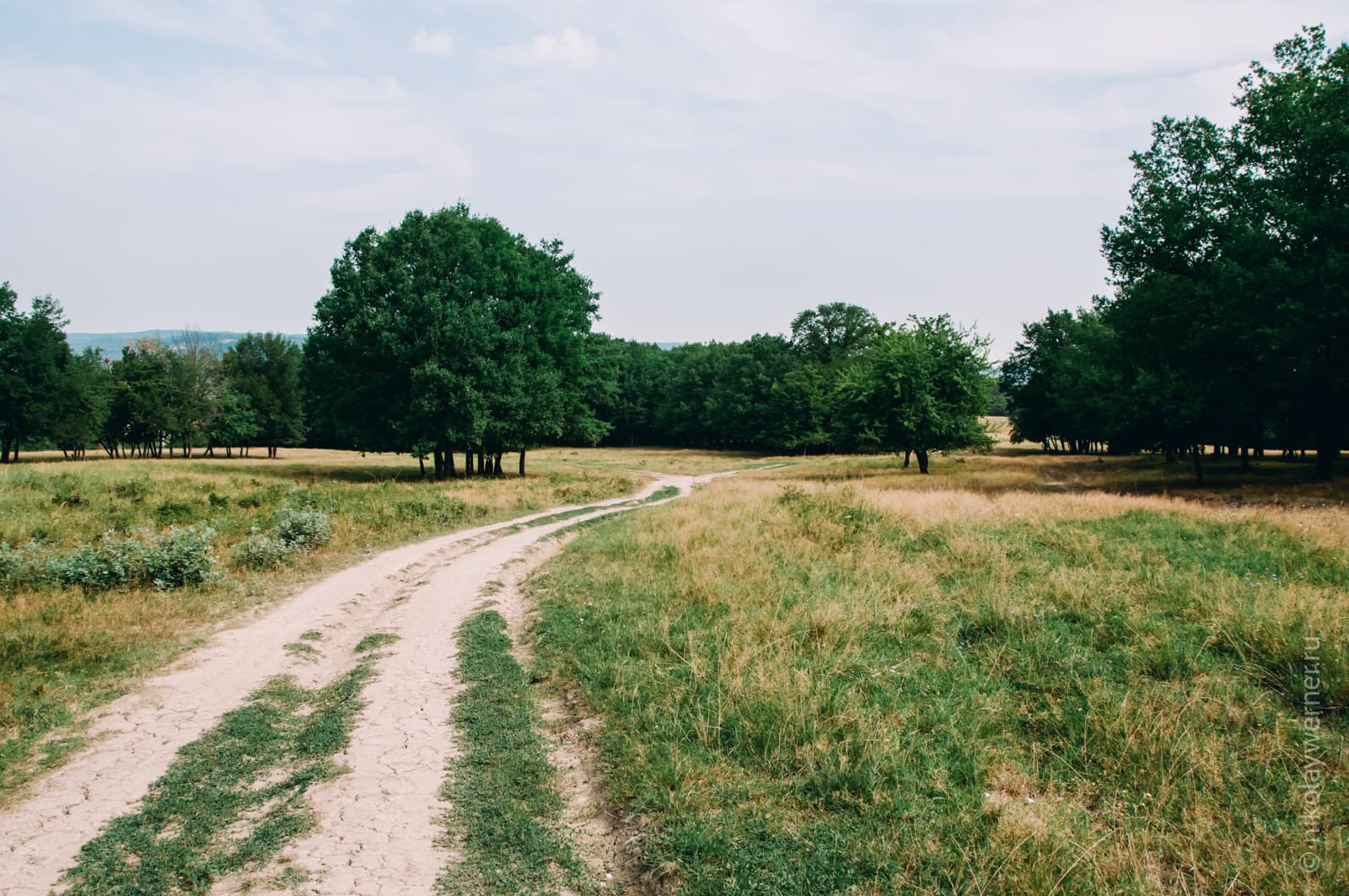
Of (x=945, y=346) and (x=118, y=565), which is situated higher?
(x=945, y=346)

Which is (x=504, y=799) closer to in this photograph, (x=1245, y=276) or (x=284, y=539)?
(x=284, y=539)

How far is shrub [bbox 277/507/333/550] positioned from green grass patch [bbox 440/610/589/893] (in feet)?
30.7

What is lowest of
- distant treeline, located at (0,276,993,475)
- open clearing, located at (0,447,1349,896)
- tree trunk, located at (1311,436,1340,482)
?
open clearing, located at (0,447,1349,896)

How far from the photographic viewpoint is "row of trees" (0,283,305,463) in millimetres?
48438

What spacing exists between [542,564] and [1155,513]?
51.5ft

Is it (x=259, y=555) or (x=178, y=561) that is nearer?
(x=178, y=561)

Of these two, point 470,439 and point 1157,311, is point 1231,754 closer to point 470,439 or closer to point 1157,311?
point 1157,311

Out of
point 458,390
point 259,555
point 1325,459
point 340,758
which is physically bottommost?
point 340,758

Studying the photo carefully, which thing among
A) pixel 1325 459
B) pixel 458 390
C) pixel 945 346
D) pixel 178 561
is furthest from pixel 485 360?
pixel 1325 459

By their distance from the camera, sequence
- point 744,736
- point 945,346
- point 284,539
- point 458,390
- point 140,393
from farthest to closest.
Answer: point 140,393 < point 945,346 < point 458,390 < point 284,539 < point 744,736

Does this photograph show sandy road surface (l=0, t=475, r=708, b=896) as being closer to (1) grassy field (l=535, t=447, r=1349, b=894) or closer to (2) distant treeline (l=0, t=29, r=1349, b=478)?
(1) grassy field (l=535, t=447, r=1349, b=894)

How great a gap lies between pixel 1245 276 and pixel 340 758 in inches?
1167

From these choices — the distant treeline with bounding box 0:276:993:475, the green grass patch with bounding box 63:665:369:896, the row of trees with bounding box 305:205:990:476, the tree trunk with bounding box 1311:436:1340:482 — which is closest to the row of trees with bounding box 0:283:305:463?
the distant treeline with bounding box 0:276:993:475

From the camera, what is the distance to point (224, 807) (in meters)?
5.18
